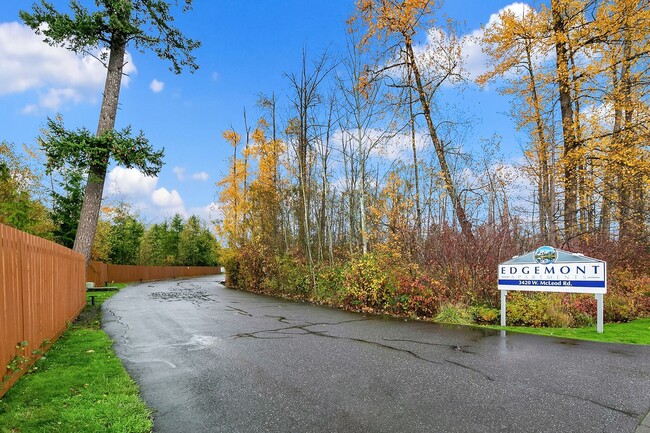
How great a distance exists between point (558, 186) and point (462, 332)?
976 centimetres

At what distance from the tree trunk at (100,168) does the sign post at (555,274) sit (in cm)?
1219

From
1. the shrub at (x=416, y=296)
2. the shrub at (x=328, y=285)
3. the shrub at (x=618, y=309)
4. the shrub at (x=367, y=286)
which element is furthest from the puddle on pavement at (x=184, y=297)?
the shrub at (x=618, y=309)

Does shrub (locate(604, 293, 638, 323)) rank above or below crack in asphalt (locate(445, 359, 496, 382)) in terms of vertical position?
below

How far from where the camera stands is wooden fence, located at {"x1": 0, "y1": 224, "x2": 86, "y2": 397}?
425cm

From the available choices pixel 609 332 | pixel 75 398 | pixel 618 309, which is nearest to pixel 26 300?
pixel 75 398

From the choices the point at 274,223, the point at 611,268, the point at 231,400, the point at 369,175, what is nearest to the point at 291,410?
the point at 231,400

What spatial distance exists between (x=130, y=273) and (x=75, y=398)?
1395 inches

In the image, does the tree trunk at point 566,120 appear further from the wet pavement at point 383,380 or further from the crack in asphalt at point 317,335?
the crack in asphalt at point 317,335

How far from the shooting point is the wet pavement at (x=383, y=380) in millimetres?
3512

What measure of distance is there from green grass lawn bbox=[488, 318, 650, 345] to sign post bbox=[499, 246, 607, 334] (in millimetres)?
307

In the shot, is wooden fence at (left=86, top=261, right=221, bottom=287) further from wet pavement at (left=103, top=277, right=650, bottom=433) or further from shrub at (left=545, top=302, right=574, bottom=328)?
shrub at (left=545, top=302, right=574, bottom=328)

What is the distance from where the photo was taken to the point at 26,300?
16.8 feet

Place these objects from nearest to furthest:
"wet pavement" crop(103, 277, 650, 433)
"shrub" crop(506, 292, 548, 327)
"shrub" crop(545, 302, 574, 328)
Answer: "wet pavement" crop(103, 277, 650, 433) → "shrub" crop(545, 302, 574, 328) → "shrub" crop(506, 292, 548, 327)

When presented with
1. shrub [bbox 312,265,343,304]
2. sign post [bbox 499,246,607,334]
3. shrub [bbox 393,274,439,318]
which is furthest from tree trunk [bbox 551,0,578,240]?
shrub [bbox 312,265,343,304]
